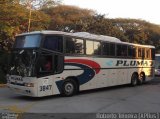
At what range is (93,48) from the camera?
18.5m

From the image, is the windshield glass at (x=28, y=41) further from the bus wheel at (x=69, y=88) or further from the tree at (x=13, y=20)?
the tree at (x=13, y=20)

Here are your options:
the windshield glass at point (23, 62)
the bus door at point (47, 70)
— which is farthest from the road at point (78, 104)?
the windshield glass at point (23, 62)

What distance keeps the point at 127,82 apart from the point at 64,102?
8113 mm

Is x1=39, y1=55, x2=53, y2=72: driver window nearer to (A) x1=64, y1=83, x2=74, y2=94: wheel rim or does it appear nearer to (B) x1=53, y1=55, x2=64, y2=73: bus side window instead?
(B) x1=53, y1=55, x2=64, y2=73: bus side window

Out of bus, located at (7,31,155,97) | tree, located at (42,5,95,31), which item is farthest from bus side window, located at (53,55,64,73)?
tree, located at (42,5,95,31)

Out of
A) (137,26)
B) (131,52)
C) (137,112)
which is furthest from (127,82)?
(137,26)

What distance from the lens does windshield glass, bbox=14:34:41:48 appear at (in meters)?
15.4

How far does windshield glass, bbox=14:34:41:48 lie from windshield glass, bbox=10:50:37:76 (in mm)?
327

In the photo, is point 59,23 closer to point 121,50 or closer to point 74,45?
point 121,50

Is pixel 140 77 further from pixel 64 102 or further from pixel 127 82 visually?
pixel 64 102

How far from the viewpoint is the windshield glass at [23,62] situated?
15.0m

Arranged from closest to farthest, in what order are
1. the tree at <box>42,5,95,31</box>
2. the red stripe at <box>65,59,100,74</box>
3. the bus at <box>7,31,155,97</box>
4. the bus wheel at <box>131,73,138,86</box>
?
the bus at <box>7,31,155,97</box>, the red stripe at <box>65,59,100,74</box>, the bus wheel at <box>131,73,138,86</box>, the tree at <box>42,5,95,31</box>

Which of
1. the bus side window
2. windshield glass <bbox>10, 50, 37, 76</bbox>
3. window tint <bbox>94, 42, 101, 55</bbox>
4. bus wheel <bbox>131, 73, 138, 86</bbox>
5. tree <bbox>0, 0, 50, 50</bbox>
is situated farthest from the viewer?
tree <bbox>0, 0, 50, 50</bbox>

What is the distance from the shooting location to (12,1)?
25.1m
